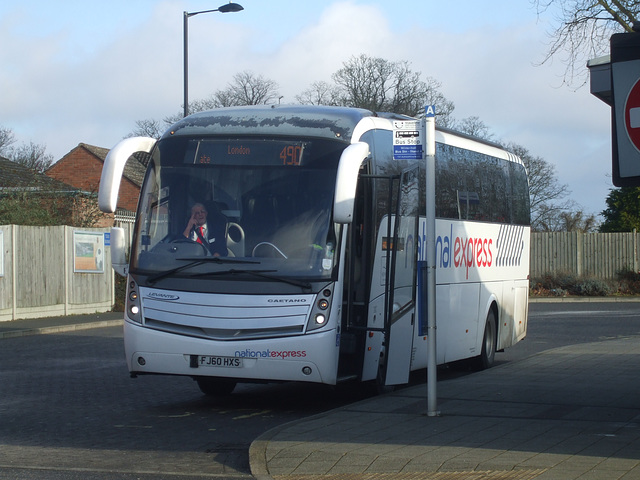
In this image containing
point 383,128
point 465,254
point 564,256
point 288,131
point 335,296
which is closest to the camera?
point 335,296

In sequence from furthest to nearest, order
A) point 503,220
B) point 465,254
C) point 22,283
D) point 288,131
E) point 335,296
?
point 22,283, point 503,220, point 465,254, point 288,131, point 335,296

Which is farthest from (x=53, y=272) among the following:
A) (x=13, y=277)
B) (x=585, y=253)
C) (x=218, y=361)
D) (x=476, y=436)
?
(x=585, y=253)

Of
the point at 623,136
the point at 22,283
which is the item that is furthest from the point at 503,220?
the point at 22,283

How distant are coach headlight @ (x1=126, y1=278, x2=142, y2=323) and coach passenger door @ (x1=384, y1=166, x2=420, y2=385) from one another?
271cm

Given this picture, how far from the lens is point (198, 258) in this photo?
998 centimetres

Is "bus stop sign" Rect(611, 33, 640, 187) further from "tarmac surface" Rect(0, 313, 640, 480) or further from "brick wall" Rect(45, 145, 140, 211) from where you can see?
"brick wall" Rect(45, 145, 140, 211)

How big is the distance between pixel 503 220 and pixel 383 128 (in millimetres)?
4937

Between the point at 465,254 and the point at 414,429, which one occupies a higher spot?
the point at 465,254

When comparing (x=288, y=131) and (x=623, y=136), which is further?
(x=288, y=131)

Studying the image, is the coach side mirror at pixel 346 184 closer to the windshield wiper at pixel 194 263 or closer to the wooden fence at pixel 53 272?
the windshield wiper at pixel 194 263

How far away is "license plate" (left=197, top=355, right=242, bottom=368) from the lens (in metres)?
9.67

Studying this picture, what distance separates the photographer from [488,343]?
15.0m

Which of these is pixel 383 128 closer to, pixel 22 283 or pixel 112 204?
pixel 112 204

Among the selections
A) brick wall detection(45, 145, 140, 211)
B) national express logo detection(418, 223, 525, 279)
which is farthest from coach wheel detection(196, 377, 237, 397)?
→ brick wall detection(45, 145, 140, 211)
